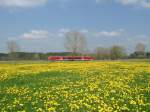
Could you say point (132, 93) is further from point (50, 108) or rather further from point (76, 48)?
point (76, 48)

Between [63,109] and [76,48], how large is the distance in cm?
13473

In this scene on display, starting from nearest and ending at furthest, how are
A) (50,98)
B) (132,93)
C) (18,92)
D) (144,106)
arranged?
(144,106) → (50,98) → (132,93) → (18,92)

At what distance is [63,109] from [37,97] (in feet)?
11.8

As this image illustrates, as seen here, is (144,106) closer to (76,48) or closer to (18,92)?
(18,92)

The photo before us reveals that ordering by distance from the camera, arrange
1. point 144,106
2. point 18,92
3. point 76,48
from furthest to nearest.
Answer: point 76,48, point 18,92, point 144,106

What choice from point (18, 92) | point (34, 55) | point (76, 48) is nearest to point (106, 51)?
point (76, 48)

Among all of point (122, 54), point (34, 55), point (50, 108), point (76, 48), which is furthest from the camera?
point (122, 54)

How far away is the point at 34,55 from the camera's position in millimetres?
127562

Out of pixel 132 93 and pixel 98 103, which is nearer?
pixel 98 103

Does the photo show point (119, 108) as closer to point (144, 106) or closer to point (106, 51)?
point (144, 106)

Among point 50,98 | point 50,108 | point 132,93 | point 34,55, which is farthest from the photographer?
point 34,55

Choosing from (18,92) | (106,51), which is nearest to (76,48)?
(106,51)

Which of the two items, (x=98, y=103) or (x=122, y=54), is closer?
(x=98, y=103)

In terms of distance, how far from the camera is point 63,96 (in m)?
16.0
